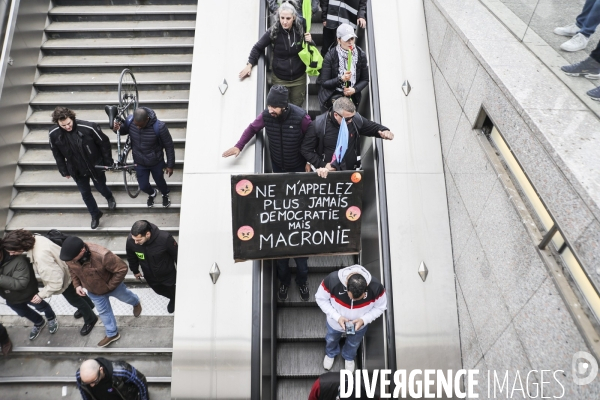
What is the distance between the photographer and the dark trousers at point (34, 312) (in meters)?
4.70

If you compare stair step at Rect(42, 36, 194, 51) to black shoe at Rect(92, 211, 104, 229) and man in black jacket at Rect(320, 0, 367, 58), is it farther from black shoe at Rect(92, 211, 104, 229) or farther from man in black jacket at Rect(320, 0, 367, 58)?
black shoe at Rect(92, 211, 104, 229)

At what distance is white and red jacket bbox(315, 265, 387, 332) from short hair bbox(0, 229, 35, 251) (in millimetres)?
2936

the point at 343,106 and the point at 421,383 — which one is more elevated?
the point at 343,106

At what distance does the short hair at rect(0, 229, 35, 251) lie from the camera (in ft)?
13.1

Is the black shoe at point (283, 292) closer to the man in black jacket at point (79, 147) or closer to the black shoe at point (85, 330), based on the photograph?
the black shoe at point (85, 330)

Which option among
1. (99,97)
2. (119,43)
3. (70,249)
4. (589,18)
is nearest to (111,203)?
(99,97)

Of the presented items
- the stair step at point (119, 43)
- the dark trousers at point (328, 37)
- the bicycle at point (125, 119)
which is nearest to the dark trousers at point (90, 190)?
the bicycle at point (125, 119)

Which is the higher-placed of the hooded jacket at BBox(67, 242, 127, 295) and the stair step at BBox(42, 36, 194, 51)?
the stair step at BBox(42, 36, 194, 51)

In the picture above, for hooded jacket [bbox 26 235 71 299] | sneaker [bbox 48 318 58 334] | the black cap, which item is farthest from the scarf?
sneaker [bbox 48 318 58 334]

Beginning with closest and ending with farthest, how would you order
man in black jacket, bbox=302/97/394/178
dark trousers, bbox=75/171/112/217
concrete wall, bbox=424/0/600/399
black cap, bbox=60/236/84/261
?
concrete wall, bbox=424/0/600/399 < black cap, bbox=60/236/84/261 < man in black jacket, bbox=302/97/394/178 < dark trousers, bbox=75/171/112/217

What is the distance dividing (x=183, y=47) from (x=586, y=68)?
236 inches

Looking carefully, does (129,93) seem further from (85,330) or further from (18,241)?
(85,330)

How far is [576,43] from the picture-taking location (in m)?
3.09

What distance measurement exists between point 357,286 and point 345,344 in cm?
135
